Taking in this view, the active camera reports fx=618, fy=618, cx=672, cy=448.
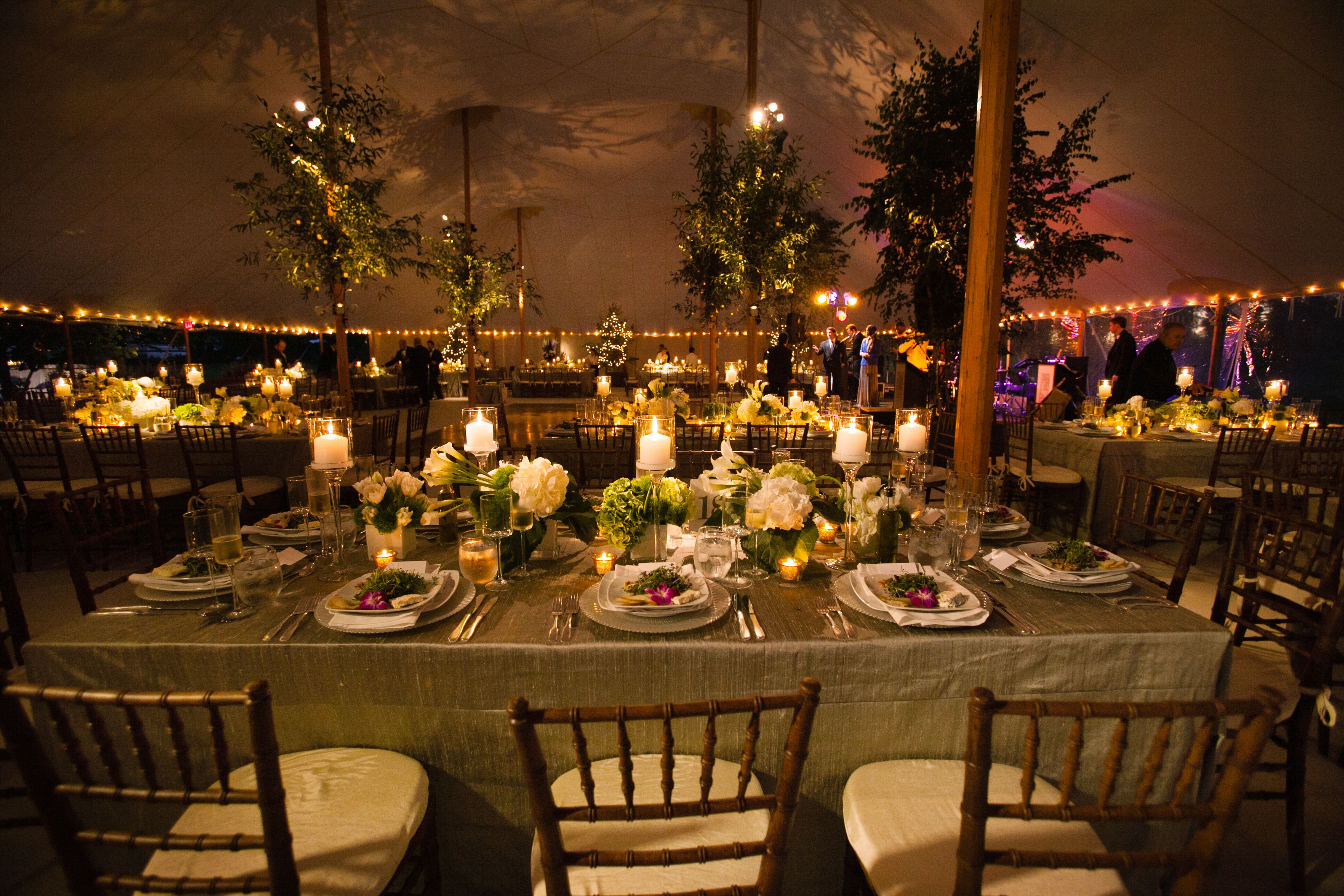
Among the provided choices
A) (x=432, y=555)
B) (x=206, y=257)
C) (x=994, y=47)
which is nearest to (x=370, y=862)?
(x=432, y=555)

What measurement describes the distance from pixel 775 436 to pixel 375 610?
2.97 metres

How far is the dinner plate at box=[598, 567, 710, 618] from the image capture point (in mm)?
1507

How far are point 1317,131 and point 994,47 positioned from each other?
3988 millimetres

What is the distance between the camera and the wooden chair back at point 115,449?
3.98 metres

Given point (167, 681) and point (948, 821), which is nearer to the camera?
point (948, 821)

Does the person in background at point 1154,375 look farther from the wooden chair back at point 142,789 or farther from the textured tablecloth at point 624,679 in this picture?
the wooden chair back at point 142,789

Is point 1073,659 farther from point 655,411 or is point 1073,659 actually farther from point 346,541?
point 655,411

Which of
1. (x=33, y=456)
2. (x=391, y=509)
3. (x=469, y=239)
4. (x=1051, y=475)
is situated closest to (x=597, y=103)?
(x=469, y=239)

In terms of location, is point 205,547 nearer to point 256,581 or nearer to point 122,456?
point 256,581

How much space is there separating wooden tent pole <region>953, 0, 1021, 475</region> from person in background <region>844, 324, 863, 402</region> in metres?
8.39

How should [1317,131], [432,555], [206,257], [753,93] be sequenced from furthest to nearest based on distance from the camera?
1. [206,257]
2. [753,93]
3. [1317,131]
4. [432,555]

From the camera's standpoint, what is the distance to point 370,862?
1221mm

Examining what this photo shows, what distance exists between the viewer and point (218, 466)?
4.55 metres

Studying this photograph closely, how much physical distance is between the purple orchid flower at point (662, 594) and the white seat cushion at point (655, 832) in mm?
373
